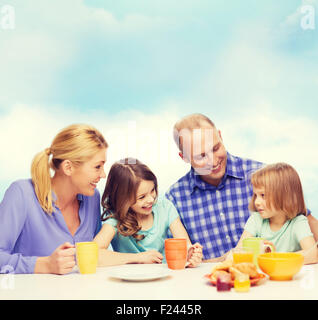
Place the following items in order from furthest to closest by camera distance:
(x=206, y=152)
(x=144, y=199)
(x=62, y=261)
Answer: (x=206, y=152), (x=144, y=199), (x=62, y=261)

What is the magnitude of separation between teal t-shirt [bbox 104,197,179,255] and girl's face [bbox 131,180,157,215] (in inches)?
4.5

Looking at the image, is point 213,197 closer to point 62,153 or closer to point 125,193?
point 125,193

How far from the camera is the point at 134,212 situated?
6.98ft

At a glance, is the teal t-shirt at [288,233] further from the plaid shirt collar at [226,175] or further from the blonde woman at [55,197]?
the blonde woman at [55,197]

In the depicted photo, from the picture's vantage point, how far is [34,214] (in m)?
1.90

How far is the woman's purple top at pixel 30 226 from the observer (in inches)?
72.3

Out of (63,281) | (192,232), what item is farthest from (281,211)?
(63,281)

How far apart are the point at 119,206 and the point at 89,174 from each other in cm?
24

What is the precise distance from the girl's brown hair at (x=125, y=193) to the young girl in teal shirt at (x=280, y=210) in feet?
1.74

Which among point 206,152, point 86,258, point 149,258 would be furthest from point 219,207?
point 86,258

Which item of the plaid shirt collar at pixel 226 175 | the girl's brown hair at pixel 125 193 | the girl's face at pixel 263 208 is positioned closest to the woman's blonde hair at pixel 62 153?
the girl's brown hair at pixel 125 193

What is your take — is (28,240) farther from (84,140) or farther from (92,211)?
(84,140)

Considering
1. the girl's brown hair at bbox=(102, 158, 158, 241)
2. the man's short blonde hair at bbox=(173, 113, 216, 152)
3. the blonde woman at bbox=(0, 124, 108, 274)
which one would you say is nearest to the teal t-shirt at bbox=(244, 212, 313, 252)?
the girl's brown hair at bbox=(102, 158, 158, 241)

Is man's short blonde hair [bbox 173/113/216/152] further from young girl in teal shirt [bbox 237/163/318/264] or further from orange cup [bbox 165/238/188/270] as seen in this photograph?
orange cup [bbox 165/238/188/270]
